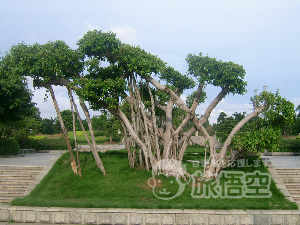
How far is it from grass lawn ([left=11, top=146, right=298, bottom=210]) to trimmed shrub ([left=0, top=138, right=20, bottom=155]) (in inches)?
314

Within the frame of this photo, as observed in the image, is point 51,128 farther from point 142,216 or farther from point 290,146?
point 142,216

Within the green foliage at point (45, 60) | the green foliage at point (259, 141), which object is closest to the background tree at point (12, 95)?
the green foliage at point (45, 60)

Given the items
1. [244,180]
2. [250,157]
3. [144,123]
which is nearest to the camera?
[244,180]

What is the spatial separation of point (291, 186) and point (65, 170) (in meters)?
8.25

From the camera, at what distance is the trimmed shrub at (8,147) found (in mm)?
16891

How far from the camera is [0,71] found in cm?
1155

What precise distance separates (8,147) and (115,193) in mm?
12039

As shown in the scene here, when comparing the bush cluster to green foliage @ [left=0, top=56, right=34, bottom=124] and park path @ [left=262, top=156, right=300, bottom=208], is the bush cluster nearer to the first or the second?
green foliage @ [left=0, top=56, right=34, bottom=124]

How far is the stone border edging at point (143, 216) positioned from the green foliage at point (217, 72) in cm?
497

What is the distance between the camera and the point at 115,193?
8273mm

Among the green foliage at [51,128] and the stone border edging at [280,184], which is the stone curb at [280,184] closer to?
the stone border edging at [280,184]

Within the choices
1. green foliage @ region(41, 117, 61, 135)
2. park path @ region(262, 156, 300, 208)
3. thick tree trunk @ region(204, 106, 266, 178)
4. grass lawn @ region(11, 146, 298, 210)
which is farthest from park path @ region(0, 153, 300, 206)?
green foliage @ region(41, 117, 61, 135)

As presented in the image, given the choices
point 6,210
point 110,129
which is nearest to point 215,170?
point 6,210

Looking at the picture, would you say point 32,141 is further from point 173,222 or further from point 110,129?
point 173,222
